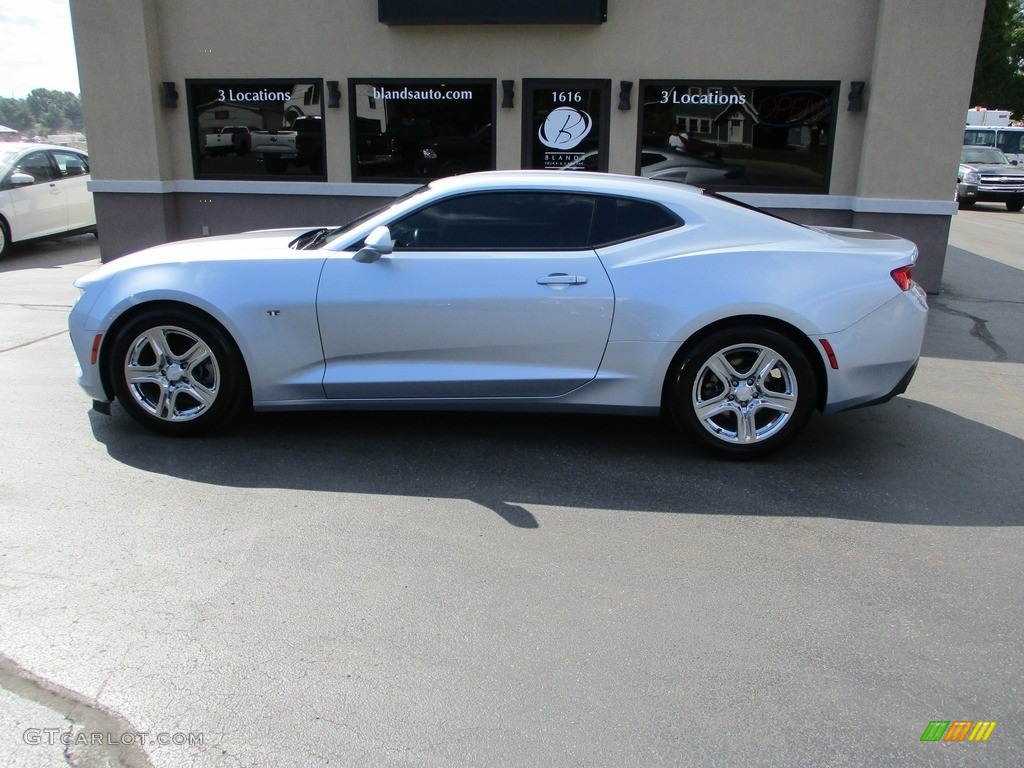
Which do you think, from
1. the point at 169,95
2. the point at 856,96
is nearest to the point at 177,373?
the point at 169,95

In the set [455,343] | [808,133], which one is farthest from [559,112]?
[455,343]

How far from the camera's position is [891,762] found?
2.65 m

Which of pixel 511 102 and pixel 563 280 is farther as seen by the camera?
pixel 511 102

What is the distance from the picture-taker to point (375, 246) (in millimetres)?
4848

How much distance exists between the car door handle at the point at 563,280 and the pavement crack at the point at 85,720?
2989mm

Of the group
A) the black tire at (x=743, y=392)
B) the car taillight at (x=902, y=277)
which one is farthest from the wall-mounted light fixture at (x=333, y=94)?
the car taillight at (x=902, y=277)

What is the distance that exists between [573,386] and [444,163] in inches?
244

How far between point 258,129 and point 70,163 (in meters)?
4.95

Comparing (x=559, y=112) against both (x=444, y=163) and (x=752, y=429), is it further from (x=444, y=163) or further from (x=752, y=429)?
(x=752, y=429)

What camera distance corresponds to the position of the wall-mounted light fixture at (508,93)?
10008mm

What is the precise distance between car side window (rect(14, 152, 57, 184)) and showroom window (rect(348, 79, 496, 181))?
5.77 metres

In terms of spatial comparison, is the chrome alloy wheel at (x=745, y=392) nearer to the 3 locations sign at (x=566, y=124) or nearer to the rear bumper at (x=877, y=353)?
the rear bumper at (x=877, y=353)

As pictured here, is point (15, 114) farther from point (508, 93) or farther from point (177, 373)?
point (177, 373)

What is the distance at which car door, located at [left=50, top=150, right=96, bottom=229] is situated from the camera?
13609 millimetres
